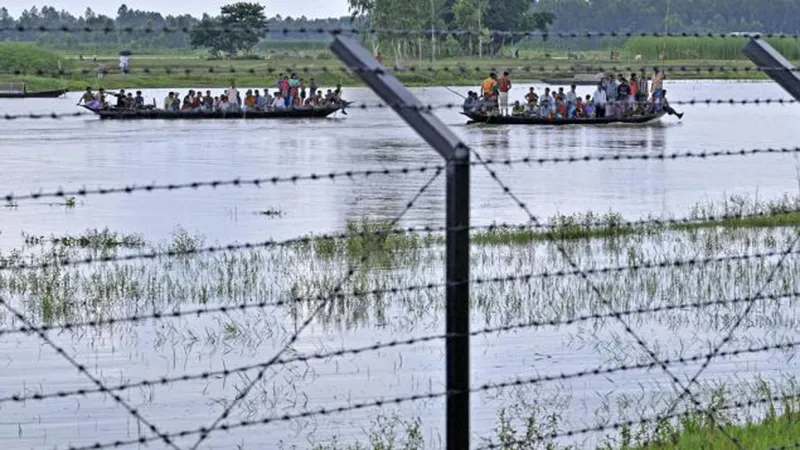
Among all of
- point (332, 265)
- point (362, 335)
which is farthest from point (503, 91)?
point (362, 335)

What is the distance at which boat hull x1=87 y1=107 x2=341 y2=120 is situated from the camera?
61.0 m

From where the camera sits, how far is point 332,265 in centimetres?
1983

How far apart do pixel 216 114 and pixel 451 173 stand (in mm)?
56868

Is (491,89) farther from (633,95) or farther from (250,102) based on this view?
(250,102)

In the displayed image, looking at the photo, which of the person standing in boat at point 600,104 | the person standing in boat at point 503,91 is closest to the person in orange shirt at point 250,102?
the person standing in boat at point 503,91

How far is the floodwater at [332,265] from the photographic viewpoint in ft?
41.8

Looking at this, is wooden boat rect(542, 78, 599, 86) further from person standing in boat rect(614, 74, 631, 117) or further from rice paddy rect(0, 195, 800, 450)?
rice paddy rect(0, 195, 800, 450)

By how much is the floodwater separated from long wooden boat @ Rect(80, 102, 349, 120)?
1.80 feet

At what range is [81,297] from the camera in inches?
682

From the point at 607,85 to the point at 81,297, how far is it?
41.4 metres

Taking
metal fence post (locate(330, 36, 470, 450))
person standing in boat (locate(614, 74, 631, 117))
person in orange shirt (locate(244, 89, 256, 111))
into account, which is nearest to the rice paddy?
metal fence post (locate(330, 36, 470, 450))

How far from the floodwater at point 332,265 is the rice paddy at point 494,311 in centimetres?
5

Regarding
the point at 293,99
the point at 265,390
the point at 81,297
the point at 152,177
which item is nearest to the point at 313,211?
the point at 152,177

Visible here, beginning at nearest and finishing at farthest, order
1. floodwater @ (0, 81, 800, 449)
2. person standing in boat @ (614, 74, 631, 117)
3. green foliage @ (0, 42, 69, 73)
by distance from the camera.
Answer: floodwater @ (0, 81, 800, 449)
person standing in boat @ (614, 74, 631, 117)
green foliage @ (0, 42, 69, 73)
